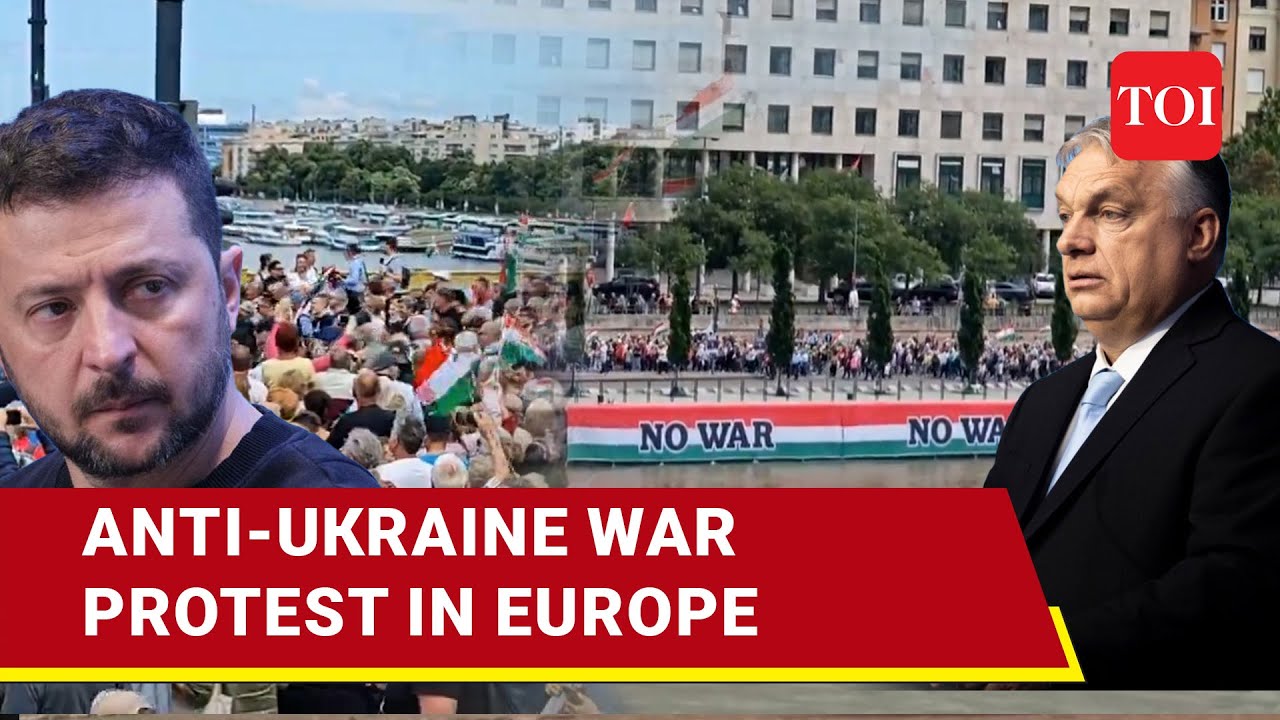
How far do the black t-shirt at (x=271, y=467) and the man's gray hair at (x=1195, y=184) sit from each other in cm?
137

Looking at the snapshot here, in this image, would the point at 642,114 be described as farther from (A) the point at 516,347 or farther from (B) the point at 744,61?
(A) the point at 516,347

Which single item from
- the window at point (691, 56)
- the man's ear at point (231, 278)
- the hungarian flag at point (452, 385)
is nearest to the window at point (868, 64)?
the window at point (691, 56)

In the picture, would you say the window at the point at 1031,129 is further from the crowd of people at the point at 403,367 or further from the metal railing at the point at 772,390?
the crowd of people at the point at 403,367

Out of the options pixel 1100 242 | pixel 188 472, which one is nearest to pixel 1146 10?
pixel 1100 242

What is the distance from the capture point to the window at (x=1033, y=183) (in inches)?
149

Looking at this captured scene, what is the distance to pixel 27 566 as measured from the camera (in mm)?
2842

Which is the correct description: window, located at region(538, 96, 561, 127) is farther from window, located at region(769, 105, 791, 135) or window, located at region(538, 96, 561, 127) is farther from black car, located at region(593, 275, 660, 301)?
window, located at region(769, 105, 791, 135)

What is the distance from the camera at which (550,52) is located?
15.2 feet

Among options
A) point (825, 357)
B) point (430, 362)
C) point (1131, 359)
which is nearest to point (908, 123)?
point (825, 357)

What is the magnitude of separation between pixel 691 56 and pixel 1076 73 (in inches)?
49.7

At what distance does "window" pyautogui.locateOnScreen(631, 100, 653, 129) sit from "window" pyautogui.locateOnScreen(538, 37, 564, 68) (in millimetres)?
277

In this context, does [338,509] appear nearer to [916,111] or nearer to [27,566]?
[27,566]

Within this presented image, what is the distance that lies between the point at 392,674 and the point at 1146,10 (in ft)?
6.67

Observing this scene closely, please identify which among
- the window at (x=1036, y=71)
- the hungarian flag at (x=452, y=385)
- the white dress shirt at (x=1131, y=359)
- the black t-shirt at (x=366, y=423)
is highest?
the window at (x=1036, y=71)
